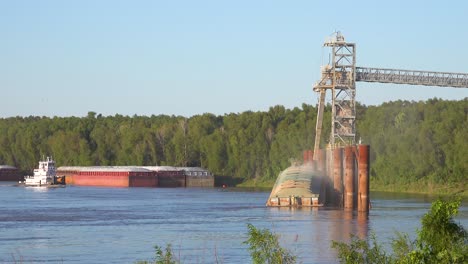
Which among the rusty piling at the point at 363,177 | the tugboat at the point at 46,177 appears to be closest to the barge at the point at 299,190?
the rusty piling at the point at 363,177

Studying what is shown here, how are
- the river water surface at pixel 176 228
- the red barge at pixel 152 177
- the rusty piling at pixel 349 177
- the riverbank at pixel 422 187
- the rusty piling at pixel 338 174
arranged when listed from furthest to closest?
the red barge at pixel 152 177, the riverbank at pixel 422 187, the rusty piling at pixel 338 174, the rusty piling at pixel 349 177, the river water surface at pixel 176 228

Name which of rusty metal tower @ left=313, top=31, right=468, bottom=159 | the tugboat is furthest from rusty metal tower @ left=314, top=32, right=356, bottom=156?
the tugboat

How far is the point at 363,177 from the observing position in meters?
84.8

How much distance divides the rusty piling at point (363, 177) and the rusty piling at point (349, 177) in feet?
6.41

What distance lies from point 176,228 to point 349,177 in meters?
22.9

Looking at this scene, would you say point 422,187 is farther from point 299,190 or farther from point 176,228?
point 176,228

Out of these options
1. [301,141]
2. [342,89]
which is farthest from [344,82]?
[301,141]

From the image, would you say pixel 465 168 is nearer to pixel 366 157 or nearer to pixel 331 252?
pixel 366 157

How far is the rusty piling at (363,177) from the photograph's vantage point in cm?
8425

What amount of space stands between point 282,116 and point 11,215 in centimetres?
11008

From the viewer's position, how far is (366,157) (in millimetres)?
84312

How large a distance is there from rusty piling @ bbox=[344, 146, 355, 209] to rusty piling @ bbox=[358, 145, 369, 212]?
195cm

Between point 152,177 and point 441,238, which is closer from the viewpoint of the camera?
point 441,238

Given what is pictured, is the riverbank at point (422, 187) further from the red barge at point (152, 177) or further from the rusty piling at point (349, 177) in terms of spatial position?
the red barge at point (152, 177)
